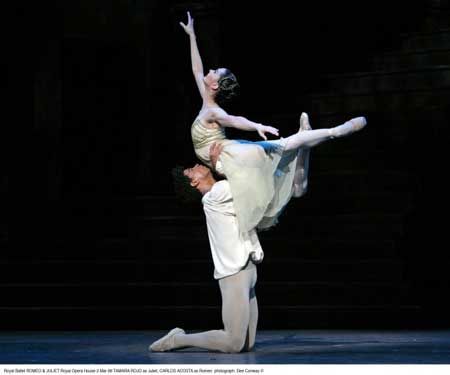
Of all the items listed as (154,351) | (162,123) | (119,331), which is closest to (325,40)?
(162,123)

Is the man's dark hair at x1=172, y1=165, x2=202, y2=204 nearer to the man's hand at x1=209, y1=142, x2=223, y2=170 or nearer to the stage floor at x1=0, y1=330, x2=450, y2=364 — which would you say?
the man's hand at x1=209, y1=142, x2=223, y2=170

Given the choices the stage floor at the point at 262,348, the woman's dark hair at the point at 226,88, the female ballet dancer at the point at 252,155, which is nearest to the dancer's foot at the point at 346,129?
the female ballet dancer at the point at 252,155

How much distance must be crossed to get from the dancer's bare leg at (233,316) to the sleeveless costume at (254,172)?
35 cm

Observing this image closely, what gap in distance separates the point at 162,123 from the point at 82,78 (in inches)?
48.1

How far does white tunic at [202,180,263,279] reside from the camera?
8.25 m

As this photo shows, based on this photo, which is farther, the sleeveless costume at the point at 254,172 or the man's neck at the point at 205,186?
the man's neck at the point at 205,186

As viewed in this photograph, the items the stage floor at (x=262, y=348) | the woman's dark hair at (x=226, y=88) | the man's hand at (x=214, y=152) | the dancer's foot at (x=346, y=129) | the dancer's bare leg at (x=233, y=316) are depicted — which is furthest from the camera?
the woman's dark hair at (x=226, y=88)

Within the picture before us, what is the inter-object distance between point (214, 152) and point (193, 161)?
613 centimetres

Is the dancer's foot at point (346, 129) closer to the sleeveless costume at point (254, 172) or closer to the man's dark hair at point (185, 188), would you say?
the sleeveless costume at point (254, 172)

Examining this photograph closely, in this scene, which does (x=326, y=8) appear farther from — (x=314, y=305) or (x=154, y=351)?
(x=154, y=351)

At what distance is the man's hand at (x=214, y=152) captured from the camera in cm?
854

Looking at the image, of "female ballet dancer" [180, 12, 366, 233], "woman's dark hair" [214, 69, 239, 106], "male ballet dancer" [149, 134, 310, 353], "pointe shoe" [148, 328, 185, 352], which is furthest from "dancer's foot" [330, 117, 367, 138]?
"pointe shoe" [148, 328, 185, 352]

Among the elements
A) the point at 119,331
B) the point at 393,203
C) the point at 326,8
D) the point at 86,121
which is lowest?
the point at 119,331

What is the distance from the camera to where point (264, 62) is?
1531 cm
